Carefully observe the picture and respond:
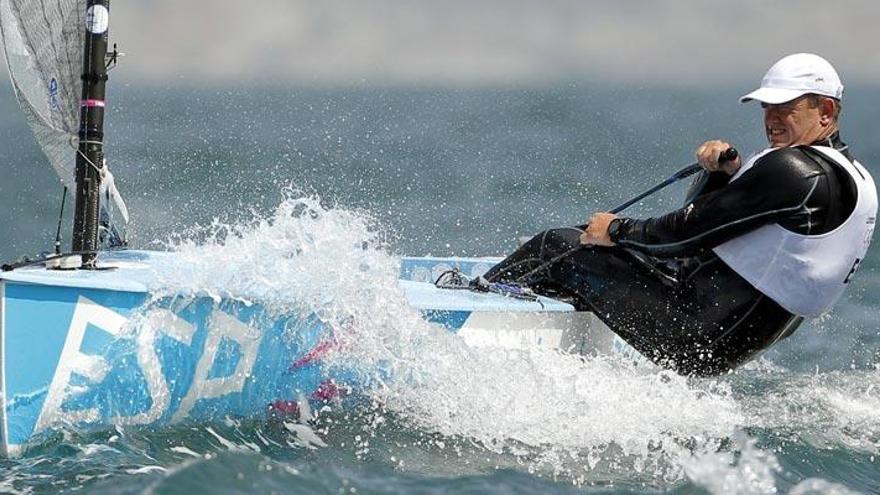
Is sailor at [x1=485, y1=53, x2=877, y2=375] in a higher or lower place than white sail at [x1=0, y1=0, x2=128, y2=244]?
lower

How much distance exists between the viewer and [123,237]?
5816mm

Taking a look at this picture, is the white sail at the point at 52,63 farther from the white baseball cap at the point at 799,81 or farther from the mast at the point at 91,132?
the white baseball cap at the point at 799,81

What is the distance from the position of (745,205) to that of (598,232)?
645 mm

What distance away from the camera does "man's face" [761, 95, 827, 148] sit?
4.42m

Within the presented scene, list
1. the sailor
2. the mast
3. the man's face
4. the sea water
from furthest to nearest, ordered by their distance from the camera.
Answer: the mast, the man's face, the sailor, the sea water

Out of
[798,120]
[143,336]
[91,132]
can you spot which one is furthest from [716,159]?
[91,132]

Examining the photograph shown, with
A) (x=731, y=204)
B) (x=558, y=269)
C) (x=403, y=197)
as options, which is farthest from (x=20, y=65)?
(x=403, y=197)

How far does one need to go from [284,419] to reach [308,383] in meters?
0.15

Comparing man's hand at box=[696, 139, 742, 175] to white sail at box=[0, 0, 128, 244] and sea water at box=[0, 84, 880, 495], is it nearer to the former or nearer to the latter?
sea water at box=[0, 84, 880, 495]

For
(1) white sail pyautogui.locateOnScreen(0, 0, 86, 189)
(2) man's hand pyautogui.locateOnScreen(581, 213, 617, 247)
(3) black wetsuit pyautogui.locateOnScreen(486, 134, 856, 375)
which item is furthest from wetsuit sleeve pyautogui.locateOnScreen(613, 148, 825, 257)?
(1) white sail pyautogui.locateOnScreen(0, 0, 86, 189)

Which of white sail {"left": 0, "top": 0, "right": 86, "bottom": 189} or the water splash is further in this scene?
white sail {"left": 0, "top": 0, "right": 86, "bottom": 189}

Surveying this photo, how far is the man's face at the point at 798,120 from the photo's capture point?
442cm

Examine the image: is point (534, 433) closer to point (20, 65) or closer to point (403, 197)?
point (20, 65)

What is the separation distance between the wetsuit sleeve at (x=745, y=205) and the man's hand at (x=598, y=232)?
0.25 metres
